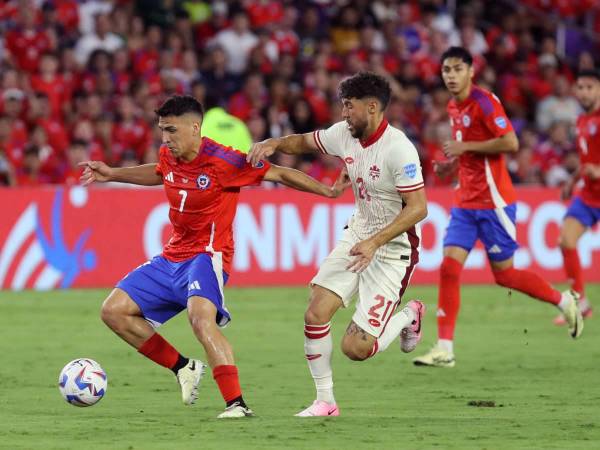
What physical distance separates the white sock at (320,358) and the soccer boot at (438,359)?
2.55 meters

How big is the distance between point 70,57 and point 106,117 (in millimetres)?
1177

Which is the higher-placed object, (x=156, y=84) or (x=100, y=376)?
(x=156, y=84)

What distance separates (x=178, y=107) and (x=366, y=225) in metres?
1.43

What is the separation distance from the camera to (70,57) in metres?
18.3

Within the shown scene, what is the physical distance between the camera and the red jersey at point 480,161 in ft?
34.8

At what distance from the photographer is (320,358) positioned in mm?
7980

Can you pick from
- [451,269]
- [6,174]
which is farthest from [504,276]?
[6,174]

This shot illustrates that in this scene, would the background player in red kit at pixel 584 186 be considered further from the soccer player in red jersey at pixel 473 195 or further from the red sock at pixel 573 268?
the soccer player in red jersey at pixel 473 195

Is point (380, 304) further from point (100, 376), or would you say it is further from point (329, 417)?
point (100, 376)

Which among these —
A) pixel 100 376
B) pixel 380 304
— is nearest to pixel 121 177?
pixel 100 376

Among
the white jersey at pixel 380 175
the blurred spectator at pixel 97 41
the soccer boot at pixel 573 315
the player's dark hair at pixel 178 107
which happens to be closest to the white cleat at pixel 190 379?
the white jersey at pixel 380 175

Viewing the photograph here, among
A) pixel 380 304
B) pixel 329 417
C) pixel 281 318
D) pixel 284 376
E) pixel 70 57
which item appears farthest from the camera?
pixel 70 57

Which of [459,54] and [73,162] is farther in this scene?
[73,162]

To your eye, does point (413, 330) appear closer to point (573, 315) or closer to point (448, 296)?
point (448, 296)
